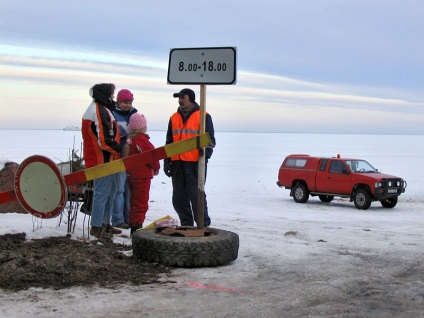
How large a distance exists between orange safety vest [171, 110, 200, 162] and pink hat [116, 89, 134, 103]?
0.69 m

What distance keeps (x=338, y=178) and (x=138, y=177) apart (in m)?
11.2

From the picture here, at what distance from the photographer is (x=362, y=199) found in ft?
57.0

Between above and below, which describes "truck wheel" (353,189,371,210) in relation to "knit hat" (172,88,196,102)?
below

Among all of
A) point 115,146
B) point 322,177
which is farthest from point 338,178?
point 115,146

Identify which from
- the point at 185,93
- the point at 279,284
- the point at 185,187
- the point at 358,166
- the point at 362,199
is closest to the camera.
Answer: the point at 279,284

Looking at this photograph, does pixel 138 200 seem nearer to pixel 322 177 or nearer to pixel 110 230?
pixel 110 230

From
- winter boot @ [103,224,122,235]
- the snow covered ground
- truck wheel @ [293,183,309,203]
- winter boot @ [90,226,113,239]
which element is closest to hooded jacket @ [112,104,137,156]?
winter boot @ [103,224,122,235]

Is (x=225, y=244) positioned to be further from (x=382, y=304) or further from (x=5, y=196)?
(x=5, y=196)

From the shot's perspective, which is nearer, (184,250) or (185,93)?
(184,250)

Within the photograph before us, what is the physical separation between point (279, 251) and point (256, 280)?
1662 millimetres

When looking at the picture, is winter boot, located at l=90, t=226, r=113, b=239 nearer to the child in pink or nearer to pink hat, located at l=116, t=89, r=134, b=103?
the child in pink

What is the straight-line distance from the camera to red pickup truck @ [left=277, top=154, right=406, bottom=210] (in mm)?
17344

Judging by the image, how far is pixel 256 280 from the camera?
235 inches

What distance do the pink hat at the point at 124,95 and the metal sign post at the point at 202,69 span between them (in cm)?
164
